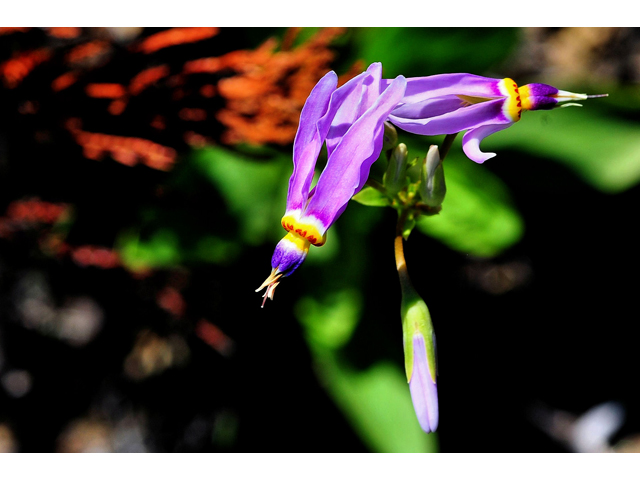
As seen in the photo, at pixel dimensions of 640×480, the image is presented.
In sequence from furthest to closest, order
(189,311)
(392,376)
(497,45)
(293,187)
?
(189,311)
(392,376)
(497,45)
(293,187)

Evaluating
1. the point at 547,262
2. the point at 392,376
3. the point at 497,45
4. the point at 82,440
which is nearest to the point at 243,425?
the point at 82,440

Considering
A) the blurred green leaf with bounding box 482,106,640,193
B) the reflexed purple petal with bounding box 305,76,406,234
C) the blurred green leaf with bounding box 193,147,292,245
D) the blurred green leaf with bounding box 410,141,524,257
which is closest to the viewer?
the reflexed purple petal with bounding box 305,76,406,234

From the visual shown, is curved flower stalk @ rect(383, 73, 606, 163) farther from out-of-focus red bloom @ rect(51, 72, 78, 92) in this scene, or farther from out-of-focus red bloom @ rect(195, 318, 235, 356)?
out-of-focus red bloom @ rect(195, 318, 235, 356)

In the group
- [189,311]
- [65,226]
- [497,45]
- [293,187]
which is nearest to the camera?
[293,187]

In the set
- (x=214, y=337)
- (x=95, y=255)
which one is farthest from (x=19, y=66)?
(x=214, y=337)

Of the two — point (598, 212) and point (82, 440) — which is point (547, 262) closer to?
point (598, 212)

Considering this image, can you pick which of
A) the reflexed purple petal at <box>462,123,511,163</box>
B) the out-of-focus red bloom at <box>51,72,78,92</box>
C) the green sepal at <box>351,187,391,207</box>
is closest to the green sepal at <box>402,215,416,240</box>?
the green sepal at <box>351,187,391,207</box>
